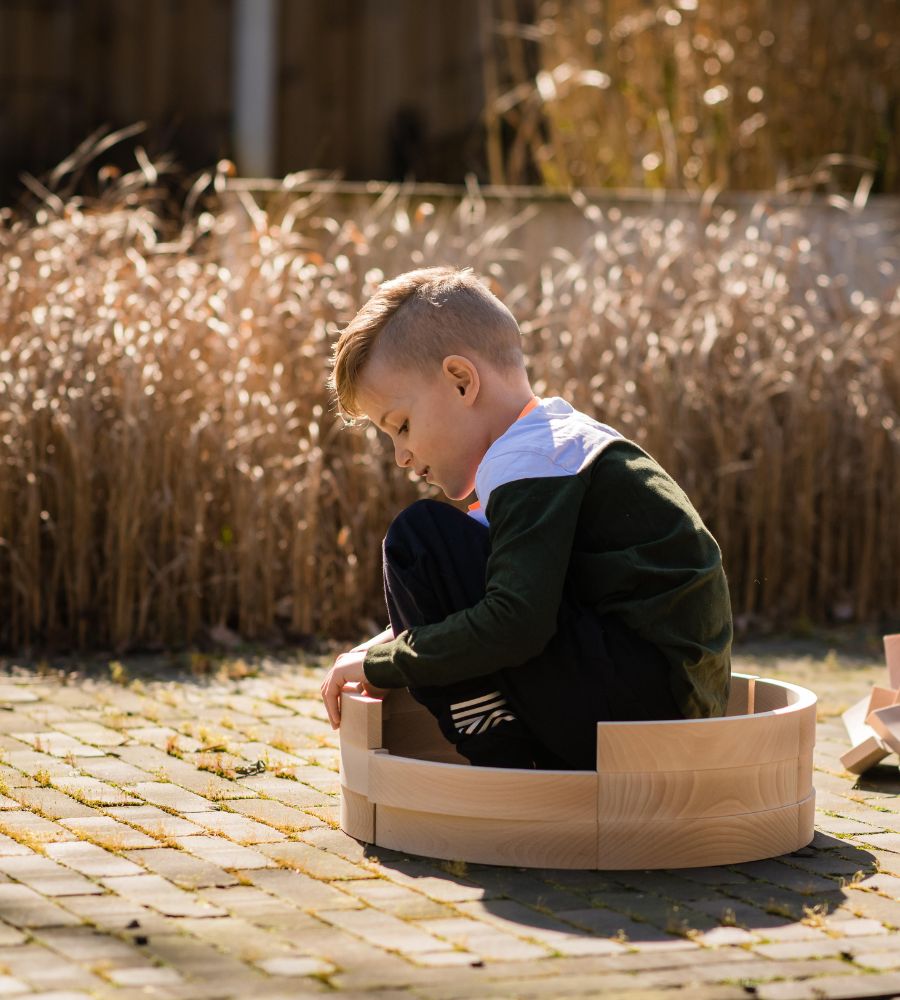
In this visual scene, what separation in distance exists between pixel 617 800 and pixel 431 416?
79 centimetres

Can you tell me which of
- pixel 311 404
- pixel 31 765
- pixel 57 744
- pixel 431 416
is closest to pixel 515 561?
pixel 431 416

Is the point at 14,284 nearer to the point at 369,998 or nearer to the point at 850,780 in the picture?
the point at 850,780

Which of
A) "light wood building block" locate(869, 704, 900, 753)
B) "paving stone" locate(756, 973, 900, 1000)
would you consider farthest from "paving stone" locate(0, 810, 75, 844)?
"light wood building block" locate(869, 704, 900, 753)

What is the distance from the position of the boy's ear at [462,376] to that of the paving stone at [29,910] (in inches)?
46.2

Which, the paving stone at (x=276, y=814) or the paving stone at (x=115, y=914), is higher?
the paving stone at (x=115, y=914)

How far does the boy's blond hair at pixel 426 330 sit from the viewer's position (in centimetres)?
312

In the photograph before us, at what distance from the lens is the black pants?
9.83 feet

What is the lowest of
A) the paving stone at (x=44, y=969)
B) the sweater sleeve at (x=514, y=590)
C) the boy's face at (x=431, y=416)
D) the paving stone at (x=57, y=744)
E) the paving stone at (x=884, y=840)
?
the paving stone at (x=884, y=840)

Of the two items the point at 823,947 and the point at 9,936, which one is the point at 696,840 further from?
the point at 9,936

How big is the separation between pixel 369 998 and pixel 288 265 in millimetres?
4011

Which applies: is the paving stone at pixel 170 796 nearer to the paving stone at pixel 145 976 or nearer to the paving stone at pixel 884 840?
the paving stone at pixel 145 976

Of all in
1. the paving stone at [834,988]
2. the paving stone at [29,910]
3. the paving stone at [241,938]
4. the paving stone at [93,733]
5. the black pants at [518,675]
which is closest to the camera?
the paving stone at [834,988]

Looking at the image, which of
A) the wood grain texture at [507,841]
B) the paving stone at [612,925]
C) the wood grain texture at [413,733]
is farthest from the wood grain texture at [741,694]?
the paving stone at [612,925]

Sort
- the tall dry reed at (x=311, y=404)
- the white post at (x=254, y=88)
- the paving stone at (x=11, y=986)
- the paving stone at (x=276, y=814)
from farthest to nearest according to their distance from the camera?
1. the white post at (x=254, y=88)
2. the tall dry reed at (x=311, y=404)
3. the paving stone at (x=276, y=814)
4. the paving stone at (x=11, y=986)
